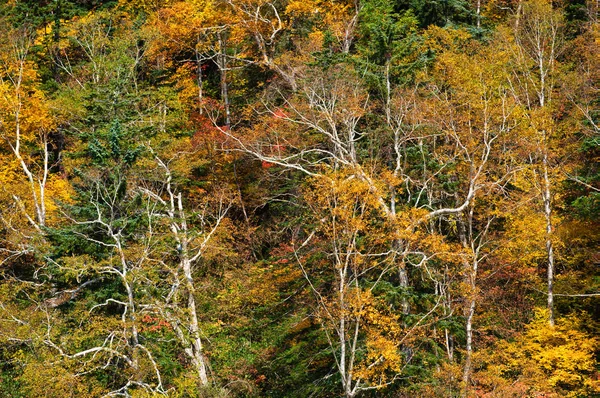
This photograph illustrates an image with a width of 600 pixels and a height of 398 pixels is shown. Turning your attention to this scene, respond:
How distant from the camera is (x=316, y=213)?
20.1 meters

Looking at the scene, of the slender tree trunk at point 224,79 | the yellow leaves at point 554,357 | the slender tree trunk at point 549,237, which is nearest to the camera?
the yellow leaves at point 554,357

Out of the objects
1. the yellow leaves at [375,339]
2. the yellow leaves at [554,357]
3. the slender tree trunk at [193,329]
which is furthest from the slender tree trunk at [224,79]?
the yellow leaves at [554,357]

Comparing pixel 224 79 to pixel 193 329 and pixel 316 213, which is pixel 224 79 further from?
pixel 193 329

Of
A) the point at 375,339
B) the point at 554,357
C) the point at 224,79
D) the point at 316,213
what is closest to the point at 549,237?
the point at 554,357

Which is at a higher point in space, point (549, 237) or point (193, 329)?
point (549, 237)

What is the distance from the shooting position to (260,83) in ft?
104

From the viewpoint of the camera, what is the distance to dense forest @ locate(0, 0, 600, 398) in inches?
772

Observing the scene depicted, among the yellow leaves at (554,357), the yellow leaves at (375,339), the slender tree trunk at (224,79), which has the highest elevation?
the slender tree trunk at (224,79)

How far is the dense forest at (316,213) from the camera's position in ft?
64.3

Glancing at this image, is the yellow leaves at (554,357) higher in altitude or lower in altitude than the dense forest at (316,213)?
lower

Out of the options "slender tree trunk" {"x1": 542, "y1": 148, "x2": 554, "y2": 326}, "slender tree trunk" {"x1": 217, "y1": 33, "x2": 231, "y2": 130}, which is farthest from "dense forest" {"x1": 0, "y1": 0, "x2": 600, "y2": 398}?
"slender tree trunk" {"x1": 217, "y1": 33, "x2": 231, "y2": 130}

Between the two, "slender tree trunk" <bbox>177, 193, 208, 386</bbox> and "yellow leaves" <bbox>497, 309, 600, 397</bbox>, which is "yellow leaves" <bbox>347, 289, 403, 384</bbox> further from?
"slender tree trunk" <bbox>177, 193, 208, 386</bbox>

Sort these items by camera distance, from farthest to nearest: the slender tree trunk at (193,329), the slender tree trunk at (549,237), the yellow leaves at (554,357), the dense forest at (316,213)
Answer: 1. the slender tree trunk at (549,237)
2. the slender tree trunk at (193,329)
3. the yellow leaves at (554,357)
4. the dense forest at (316,213)

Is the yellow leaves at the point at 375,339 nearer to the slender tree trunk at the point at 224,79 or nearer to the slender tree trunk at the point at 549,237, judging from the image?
the slender tree trunk at the point at 549,237
